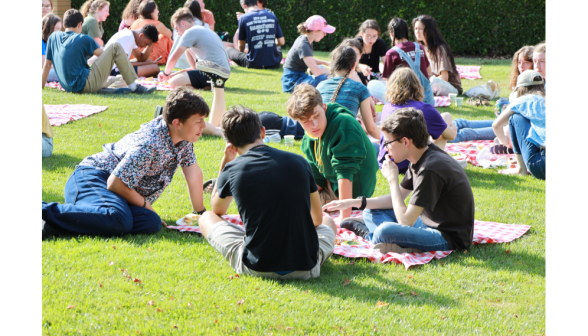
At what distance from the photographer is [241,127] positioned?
13.0ft

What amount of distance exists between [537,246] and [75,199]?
3.82 meters

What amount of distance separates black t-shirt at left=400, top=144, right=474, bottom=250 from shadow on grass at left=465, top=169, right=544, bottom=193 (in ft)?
7.21

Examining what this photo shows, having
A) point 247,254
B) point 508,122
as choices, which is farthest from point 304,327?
point 508,122

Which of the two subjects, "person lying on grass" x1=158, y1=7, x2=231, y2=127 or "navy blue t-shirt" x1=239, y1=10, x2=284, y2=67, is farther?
"navy blue t-shirt" x1=239, y1=10, x2=284, y2=67

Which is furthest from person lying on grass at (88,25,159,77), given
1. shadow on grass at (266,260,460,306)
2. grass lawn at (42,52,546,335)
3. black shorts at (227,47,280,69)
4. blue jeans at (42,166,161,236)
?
shadow on grass at (266,260,460,306)

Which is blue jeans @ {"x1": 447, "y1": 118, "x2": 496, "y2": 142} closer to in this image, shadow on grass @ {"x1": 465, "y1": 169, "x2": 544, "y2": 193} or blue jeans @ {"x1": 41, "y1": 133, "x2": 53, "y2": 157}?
shadow on grass @ {"x1": 465, "y1": 169, "x2": 544, "y2": 193}

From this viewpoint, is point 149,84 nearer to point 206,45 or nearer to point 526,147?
point 206,45

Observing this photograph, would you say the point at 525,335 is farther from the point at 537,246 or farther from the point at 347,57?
the point at 347,57

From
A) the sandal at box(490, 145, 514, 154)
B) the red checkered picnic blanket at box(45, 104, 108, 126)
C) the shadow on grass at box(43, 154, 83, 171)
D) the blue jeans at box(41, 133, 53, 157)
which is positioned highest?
the red checkered picnic blanket at box(45, 104, 108, 126)

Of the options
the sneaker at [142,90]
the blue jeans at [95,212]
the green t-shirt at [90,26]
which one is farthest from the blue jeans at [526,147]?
the green t-shirt at [90,26]

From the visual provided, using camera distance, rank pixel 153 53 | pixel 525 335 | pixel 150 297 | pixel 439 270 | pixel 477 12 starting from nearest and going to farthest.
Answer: pixel 525 335 < pixel 150 297 < pixel 439 270 < pixel 153 53 < pixel 477 12

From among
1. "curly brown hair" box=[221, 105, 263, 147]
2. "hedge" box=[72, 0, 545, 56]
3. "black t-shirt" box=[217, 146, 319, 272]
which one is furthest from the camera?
"hedge" box=[72, 0, 545, 56]

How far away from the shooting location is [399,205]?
452 centimetres

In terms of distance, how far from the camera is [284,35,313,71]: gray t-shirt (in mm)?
11000
